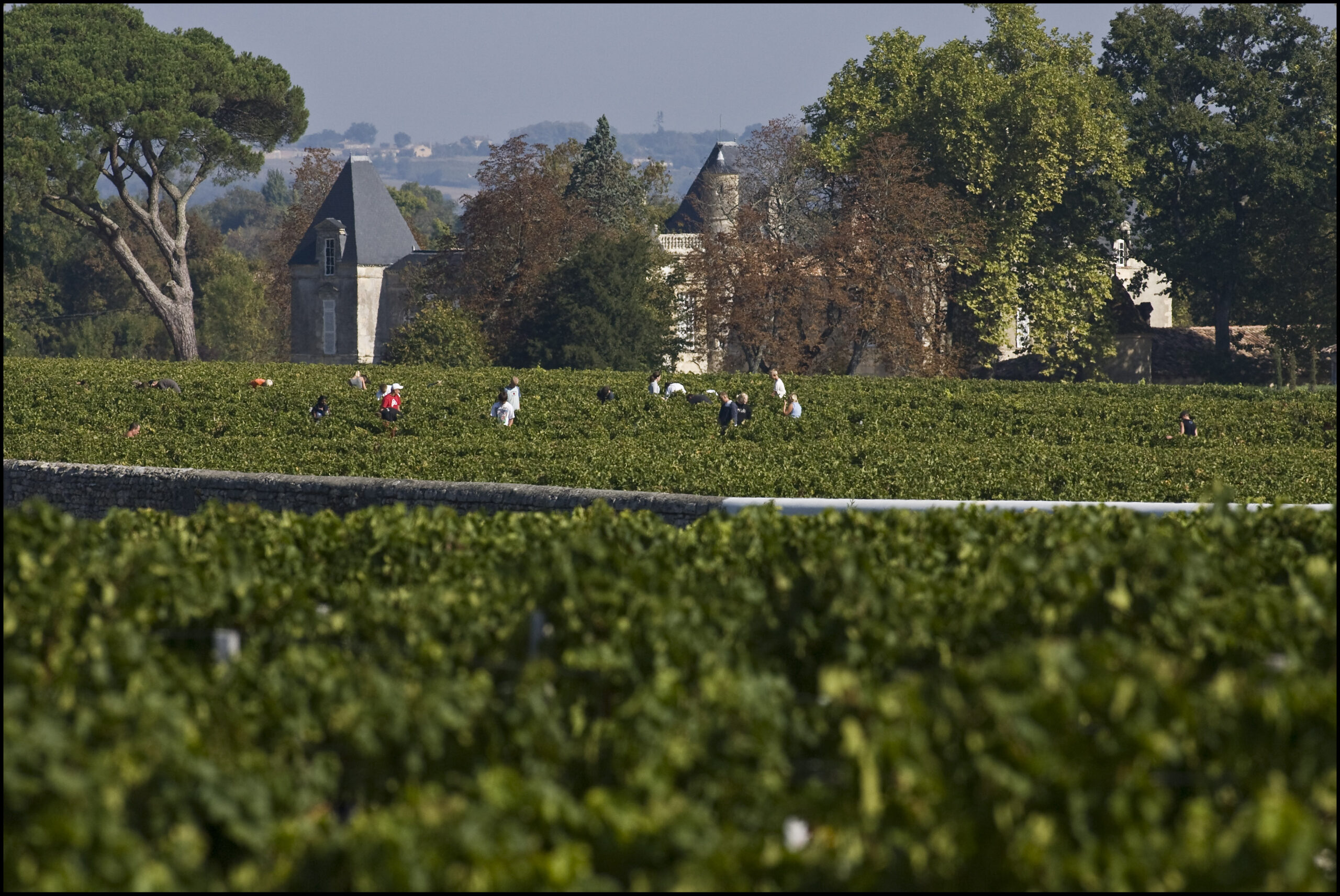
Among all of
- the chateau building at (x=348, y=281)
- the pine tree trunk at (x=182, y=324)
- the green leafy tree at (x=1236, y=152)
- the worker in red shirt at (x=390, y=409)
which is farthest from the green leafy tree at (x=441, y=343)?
the green leafy tree at (x=1236, y=152)

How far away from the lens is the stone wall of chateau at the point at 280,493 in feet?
53.1

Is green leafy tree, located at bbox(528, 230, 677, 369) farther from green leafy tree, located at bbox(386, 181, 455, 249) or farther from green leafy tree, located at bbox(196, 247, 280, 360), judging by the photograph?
green leafy tree, located at bbox(196, 247, 280, 360)

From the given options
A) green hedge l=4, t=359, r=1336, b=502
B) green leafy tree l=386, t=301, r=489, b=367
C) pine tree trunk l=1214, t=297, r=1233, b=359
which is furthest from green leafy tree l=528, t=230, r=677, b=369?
pine tree trunk l=1214, t=297, r=1233, b=359

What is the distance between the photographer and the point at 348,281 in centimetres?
6450

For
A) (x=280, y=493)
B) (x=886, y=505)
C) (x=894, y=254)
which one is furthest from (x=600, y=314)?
(x=886, y=505)

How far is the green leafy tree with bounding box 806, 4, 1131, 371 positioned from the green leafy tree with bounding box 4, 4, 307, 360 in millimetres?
24007

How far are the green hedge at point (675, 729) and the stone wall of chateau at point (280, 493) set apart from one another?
23.7ft

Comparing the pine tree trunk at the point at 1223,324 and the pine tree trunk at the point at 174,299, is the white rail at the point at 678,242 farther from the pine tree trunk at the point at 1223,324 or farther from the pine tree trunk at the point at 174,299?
the pine tree trunk at the point at 1223,324

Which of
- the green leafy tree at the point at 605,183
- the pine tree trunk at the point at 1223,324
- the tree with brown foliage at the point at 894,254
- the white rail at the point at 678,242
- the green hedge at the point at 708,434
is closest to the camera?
the green hedge at the point at 708,434

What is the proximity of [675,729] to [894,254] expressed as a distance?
4311cm

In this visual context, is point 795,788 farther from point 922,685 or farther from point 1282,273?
point 1282,273

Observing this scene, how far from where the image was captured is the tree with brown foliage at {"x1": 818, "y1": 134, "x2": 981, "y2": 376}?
46.0 m

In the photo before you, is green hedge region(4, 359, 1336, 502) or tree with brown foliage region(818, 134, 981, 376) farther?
tree with brown foliage region(818, 134, 981, 376)

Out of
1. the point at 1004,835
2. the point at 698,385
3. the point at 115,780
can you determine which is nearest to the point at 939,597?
the point at 1004,835
